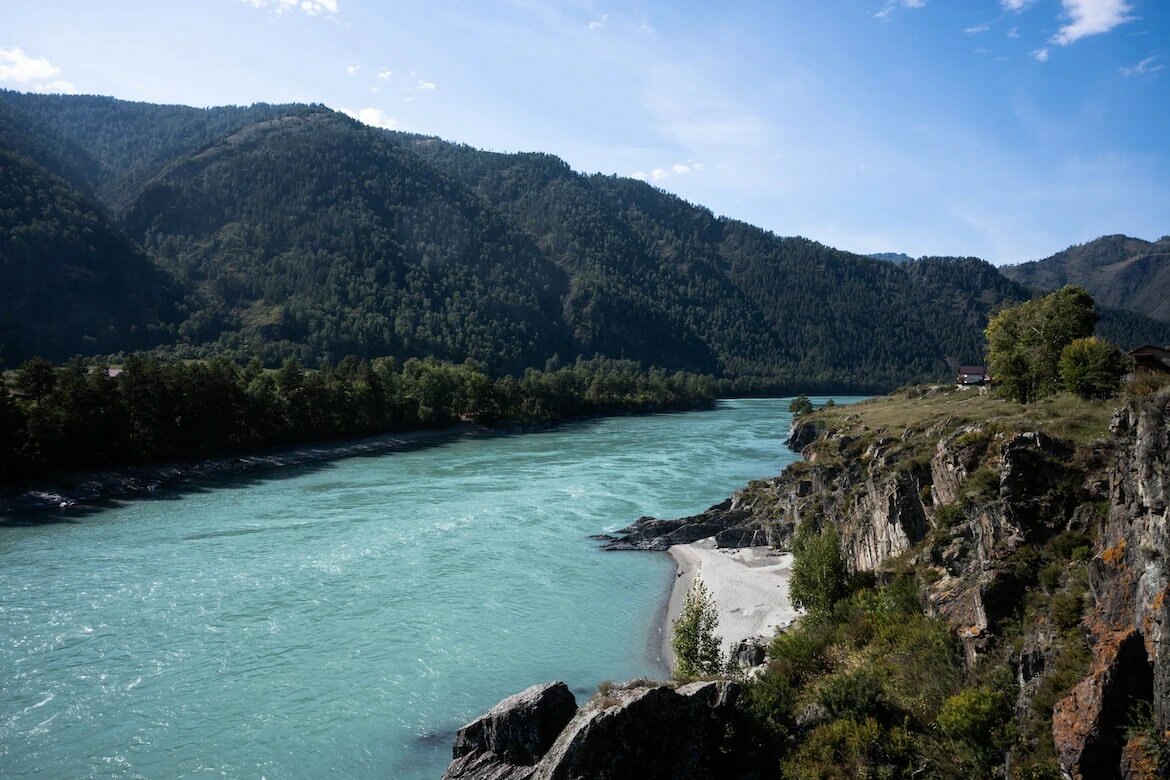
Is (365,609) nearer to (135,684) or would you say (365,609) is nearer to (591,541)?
(135,684)

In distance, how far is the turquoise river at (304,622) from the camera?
20250mm

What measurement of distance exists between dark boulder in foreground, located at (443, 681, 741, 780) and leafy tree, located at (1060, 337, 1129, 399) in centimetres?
2096

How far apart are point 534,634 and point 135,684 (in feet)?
45.7

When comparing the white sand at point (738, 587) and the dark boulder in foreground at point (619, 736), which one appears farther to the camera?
the white sand at point (738, 587)

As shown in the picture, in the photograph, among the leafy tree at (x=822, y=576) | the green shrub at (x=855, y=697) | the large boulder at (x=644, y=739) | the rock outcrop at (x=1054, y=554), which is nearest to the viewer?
the rock outcrop at (x=1054, y=554)

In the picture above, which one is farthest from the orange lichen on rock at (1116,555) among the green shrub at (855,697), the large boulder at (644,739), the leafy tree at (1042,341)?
the leafy tree at (1042,341)

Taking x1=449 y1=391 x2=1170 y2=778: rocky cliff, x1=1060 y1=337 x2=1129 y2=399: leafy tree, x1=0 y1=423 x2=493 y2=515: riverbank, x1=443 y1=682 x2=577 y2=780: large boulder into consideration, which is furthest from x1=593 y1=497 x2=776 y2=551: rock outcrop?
x1=0 y1=423 x2=493 y2=515: riverbank

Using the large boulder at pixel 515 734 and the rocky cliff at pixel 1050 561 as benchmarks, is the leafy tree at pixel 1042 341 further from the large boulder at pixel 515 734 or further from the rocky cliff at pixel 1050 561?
the large boulder at pixel 515 734

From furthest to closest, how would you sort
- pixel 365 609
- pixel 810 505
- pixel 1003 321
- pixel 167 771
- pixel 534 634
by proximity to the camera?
pixel 1003 321 < pixel 810 505 < pixel 365 609 < pixel 534 634 < pixel 167 771

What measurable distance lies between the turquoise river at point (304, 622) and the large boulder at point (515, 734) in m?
2.54

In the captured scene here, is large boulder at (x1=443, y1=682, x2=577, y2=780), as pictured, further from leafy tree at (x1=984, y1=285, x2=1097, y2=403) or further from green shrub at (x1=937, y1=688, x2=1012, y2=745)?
leafy tree at (x1=984, y1=285, x2=1097, y2=403)

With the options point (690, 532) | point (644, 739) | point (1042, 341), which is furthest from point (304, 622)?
point (1042, 341)

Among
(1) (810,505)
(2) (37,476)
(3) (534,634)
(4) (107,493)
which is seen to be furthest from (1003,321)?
(2) (37,476)

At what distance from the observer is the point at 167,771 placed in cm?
1873
